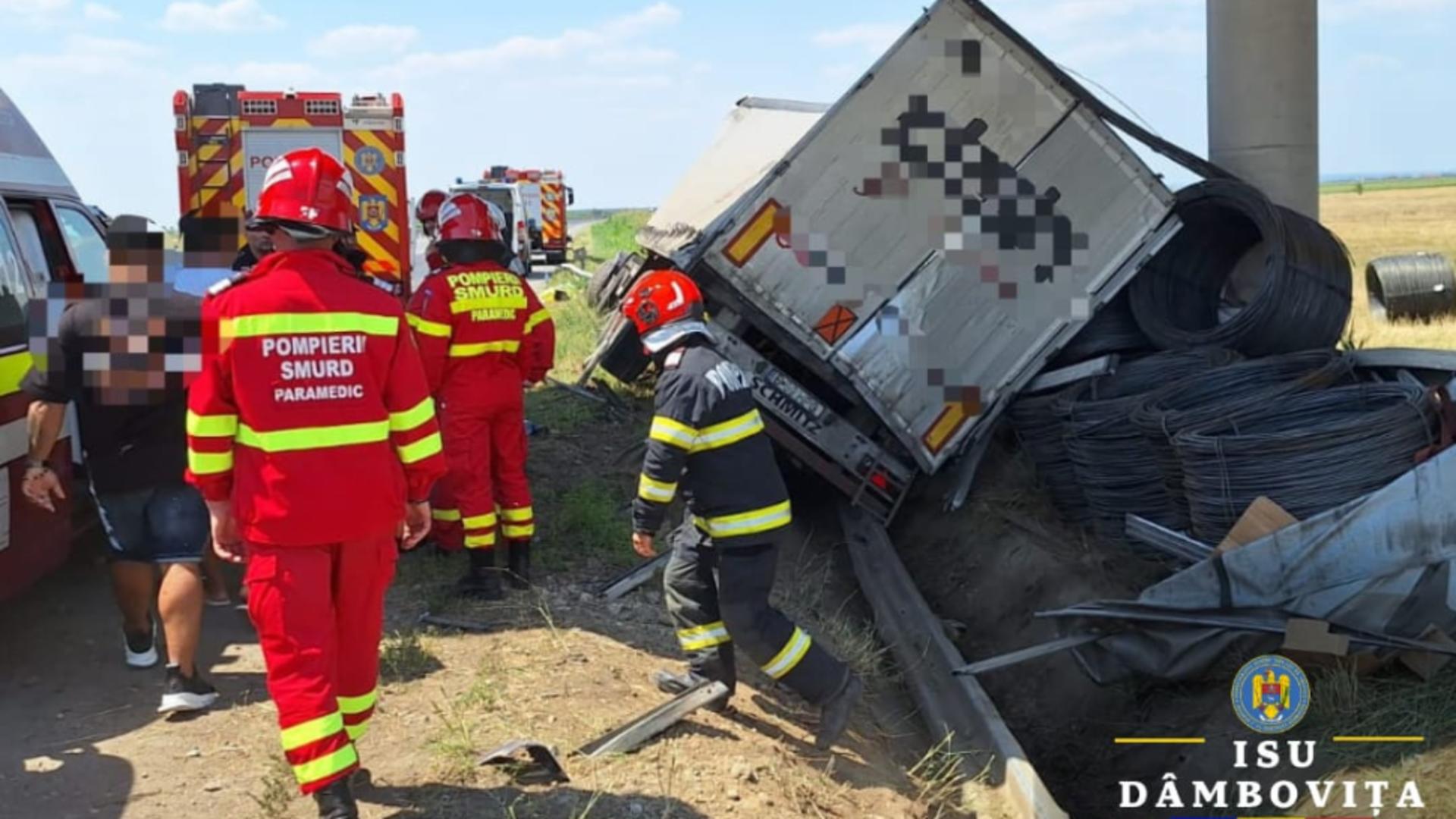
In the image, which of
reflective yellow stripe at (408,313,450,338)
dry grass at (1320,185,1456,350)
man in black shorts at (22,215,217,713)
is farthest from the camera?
dry grass at (1320,185,1456,350)

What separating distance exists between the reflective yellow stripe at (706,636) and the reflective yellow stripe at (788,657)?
0.73ft

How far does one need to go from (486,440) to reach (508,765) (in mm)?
2270

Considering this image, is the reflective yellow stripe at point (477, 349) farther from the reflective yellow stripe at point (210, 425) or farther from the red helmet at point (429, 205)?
the reflective yellow stripe at point (210, 425)

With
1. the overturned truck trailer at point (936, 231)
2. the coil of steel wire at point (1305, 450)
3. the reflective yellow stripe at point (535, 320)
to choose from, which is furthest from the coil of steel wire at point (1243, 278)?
the reflective yellow stripe at point (535, 320)

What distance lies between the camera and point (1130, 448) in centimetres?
756

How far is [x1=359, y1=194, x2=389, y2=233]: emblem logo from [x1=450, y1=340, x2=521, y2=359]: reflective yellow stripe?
16.6ft

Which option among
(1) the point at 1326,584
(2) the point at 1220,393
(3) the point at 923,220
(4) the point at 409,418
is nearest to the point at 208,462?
(4) the point at 409,418

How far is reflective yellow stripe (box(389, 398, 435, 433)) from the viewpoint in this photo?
3945mm

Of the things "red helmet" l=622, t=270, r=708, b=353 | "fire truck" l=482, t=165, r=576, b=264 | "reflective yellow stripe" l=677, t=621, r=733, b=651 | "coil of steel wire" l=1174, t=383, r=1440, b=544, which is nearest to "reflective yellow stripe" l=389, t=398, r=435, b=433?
"red helmet" l=622, t=270, r=708, b=353

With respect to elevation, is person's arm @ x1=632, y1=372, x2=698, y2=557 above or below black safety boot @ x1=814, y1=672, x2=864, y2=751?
above

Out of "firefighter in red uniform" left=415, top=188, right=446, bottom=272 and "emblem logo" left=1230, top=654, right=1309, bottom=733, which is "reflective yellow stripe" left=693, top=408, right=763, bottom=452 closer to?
"firefighter in red uniform" left=415, top=188, right=446, bottom=272

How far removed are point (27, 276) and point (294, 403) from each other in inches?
117

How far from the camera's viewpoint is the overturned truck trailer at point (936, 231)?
7914mm

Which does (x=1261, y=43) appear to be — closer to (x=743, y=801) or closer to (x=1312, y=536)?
(x=1312, y=536)
